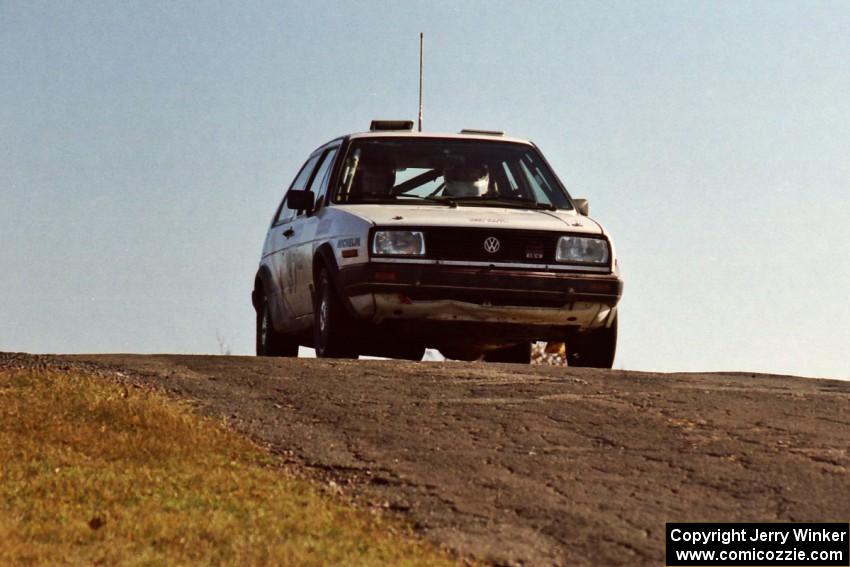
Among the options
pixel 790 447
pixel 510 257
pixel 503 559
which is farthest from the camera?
pixel 510 257

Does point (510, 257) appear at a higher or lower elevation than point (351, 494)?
higher

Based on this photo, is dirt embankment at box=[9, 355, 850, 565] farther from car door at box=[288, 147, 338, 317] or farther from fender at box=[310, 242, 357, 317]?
car door at box=[288, 147, 338, 317]

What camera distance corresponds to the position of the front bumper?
40.8ft

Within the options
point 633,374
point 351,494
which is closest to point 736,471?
point 351,494

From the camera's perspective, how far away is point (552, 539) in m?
7.86

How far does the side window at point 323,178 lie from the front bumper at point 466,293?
4.44ft

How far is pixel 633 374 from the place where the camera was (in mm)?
12805

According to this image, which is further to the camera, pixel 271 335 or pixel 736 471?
pixel 271 335

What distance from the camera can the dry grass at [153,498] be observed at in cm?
759

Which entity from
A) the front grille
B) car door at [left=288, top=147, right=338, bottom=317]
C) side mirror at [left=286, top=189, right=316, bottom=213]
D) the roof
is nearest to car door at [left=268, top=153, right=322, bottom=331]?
car door at [left=288, top=147, right=338, bottom=317]

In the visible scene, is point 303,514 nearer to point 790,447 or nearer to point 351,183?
point 790,447

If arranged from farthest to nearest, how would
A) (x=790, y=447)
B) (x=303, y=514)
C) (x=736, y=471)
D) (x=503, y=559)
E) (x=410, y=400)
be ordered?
(x=410, y=400), (x=790, y=447), (x=736, y=471), (x=303, y=514), (x=503, y=559)

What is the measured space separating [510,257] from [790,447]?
322 centimetres

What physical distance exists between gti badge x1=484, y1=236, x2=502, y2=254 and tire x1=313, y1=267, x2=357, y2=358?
1.17 m
